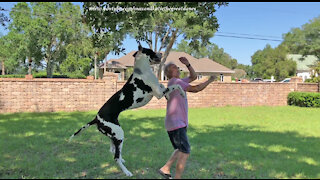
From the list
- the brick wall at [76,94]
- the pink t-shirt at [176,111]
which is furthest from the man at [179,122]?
the brick wall at [76,94]

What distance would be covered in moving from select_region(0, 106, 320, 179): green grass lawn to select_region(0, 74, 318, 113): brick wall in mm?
3886

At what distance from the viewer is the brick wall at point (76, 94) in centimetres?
1237

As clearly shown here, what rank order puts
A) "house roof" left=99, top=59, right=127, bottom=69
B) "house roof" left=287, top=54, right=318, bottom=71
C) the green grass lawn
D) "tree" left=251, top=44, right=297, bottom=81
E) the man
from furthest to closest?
"house roof" left=287, top=54, right=318, bottom=71
"tree" left=251, top=44, right=297, bottom=81
"house roof" left=99, top=59, right=127, bottom=69
the green grass lawn
the man

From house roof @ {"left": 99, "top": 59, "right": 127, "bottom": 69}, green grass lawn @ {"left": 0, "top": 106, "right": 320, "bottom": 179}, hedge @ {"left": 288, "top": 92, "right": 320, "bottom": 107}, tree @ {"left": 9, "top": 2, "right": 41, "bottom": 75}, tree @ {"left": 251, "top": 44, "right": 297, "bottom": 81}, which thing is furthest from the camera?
tree @ {"left": 251, "top": 44, "right": 297, "bottom": 81}

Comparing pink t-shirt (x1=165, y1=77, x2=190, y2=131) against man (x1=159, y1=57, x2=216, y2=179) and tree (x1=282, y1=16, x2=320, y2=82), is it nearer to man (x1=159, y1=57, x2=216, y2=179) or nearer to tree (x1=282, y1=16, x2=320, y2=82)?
man (x1=159, y1=57, x2=216, y2=179)

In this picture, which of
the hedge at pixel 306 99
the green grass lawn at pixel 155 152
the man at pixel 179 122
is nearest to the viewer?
the man at pixel 179 122

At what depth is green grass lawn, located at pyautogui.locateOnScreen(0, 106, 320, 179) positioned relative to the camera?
443cm

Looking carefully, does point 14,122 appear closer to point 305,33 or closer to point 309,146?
point 309,146

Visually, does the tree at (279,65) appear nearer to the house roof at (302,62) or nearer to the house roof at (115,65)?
the house roof at (302,62)

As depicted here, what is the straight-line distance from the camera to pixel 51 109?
12945 mm

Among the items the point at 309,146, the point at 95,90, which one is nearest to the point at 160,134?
the point at 309,146

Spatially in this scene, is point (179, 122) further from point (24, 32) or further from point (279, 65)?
point (279, 65)

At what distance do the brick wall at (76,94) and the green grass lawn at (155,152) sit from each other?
12.7 feet

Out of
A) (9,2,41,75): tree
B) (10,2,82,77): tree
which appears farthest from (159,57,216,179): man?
(9,2,41,75): tree
